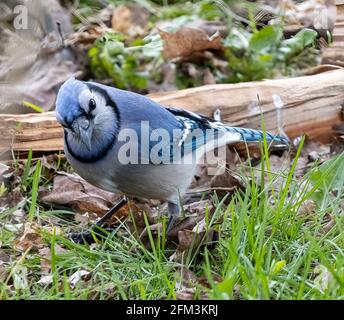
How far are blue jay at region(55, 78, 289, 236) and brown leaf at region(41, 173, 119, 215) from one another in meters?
0.42

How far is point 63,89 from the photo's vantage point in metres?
3.07

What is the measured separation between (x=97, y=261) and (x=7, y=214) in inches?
24.1

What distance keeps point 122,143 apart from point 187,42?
193cm

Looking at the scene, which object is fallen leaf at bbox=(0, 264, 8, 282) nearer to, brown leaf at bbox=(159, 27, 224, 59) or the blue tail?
the blue tail

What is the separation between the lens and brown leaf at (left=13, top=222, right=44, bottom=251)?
10.5 feet

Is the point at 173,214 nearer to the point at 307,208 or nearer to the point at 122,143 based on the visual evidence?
the point at 122,143

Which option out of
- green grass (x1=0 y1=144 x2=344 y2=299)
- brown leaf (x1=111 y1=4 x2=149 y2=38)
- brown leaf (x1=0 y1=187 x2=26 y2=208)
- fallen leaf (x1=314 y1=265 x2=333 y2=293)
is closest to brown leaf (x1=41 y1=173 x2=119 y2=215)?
brown leaf (x1=0 y1=187 x2=26 y2=208)

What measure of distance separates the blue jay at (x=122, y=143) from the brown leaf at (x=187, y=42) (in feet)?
4.91

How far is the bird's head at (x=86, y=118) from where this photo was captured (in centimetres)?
305

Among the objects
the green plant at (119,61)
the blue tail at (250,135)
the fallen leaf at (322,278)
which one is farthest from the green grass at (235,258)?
the green plant at (119,61)

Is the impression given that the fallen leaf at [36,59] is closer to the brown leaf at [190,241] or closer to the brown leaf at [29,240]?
the brown leaf at [29,240]

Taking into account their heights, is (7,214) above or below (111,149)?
below
